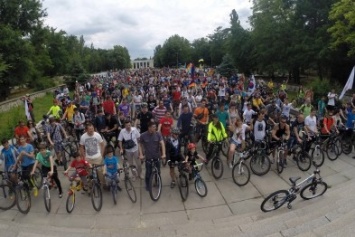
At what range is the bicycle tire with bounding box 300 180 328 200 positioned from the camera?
24.9 ft

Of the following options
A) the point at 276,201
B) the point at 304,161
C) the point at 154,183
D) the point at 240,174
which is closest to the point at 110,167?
the point at 154,183

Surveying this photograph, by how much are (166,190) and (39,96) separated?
26.0 m

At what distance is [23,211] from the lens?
7.40 meters

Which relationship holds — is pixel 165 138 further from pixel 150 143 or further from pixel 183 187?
pixel 183 187

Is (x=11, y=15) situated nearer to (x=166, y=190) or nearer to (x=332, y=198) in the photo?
(x=166, y=190)

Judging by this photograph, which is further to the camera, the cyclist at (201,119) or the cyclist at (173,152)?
the cyclist at (201,119)

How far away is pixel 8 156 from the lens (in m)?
8.12

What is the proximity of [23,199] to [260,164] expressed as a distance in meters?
6.57

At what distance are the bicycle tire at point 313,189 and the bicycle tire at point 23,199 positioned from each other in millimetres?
6761

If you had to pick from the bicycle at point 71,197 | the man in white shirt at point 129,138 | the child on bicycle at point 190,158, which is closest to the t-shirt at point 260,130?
the child on bicycle at point 190,158

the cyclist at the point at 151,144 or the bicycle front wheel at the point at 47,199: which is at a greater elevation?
the cyclist at the point at 151,144

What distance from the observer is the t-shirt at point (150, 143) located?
25.6 ft

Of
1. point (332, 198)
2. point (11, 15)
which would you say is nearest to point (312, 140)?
point (332, 198)

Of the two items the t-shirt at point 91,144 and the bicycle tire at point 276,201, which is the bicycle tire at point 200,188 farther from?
the t-shirt at point 91,144
